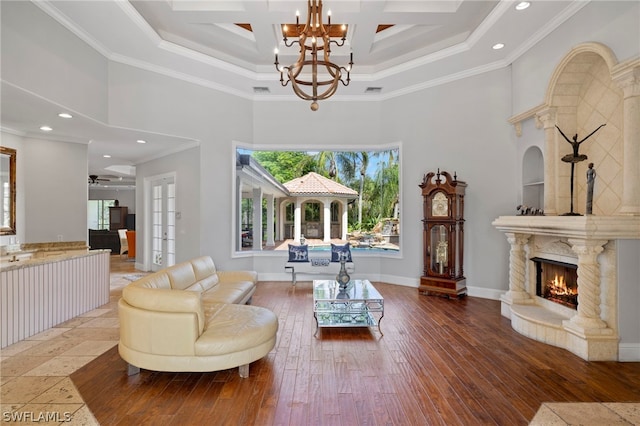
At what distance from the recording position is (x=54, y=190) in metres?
5.68

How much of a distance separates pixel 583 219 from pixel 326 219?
7.53m

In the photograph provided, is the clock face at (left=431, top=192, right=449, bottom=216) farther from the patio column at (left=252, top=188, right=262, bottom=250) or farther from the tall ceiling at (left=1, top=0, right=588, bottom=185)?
the patio column at (left=252, top=188, right=262, bottom=250)

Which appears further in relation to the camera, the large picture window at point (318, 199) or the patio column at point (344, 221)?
the patio column at point (344, 221)

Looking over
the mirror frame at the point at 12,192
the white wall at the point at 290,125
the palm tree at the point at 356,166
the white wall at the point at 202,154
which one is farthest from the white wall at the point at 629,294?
the mirror frame at the point at 12,192

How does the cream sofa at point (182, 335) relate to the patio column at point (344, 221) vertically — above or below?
below

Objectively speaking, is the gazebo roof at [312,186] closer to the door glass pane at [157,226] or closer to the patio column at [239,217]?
the patio column at [239,217]

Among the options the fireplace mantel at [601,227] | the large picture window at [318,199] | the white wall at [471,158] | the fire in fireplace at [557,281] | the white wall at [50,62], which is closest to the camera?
the fireplace mantel at [601,227]

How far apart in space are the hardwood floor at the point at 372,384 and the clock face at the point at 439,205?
2.23 meters

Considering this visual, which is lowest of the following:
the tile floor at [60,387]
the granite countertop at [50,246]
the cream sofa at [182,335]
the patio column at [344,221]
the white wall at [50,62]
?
the tile floor at [60,387]

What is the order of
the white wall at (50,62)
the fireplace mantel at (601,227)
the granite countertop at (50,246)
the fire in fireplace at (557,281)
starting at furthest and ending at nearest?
the granite countertop at (50,246) < the fire in fireplace at (557,281) < the white wall at (50,62) < the fireplace mantel at (601,227)

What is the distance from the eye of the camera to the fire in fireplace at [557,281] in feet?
12.6

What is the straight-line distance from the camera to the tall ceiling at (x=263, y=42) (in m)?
4.10

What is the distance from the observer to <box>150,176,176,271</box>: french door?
23.0 feet

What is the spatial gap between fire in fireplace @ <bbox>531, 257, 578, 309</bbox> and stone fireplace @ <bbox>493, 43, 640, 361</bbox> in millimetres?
13
